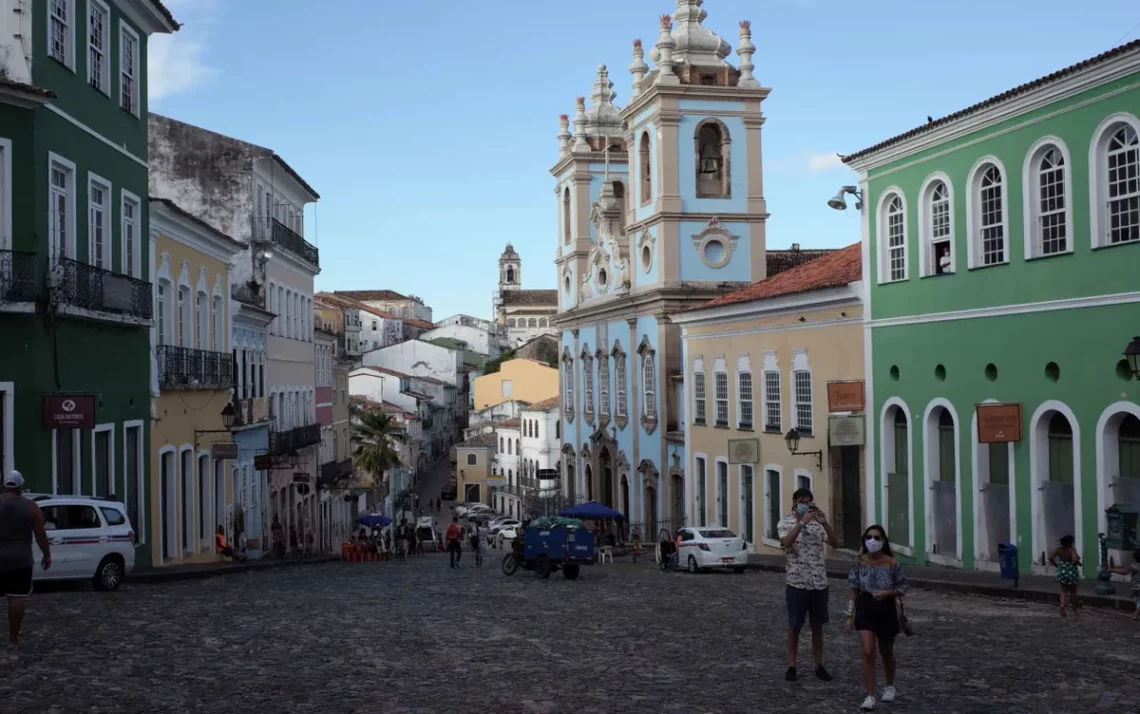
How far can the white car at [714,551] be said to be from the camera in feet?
95.7

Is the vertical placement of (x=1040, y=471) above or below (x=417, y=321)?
below

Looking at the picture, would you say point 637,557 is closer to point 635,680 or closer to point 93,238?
point 93,238

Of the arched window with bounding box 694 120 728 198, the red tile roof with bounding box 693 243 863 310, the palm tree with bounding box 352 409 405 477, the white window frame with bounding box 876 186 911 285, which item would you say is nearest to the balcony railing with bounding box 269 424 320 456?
the red tile roof with bounding box 693 243 863 310

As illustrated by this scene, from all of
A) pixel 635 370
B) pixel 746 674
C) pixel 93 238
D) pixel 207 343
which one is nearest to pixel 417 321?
pixel 635 370

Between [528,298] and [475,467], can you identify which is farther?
[528,298]

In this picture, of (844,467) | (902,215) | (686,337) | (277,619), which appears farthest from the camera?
(686,337)

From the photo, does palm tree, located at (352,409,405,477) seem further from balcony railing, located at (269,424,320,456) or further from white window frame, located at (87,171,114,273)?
white window frame, located at (87,171,114,273)

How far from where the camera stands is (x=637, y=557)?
40719mm

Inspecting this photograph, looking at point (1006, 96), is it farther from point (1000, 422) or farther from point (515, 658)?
point (515, 658)

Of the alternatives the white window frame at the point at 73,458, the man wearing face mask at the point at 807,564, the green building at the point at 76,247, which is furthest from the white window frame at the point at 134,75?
the man wearing face mask at the point at 807,564

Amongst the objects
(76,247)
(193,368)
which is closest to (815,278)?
(193,368)

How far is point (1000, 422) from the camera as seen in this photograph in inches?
882

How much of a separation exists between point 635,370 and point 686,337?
28.0 feet

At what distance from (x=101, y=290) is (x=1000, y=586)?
14427mm
